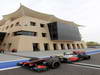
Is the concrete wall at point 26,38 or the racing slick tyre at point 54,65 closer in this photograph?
the racing slick tyre at point 54,65

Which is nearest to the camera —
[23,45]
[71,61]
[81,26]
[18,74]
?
→ [18,74]

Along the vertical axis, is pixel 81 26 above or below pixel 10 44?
above

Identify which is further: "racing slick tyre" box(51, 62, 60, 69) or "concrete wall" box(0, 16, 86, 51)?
"concrete wall" box(0, 16, 86, 51)

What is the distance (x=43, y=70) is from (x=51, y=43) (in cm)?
2626

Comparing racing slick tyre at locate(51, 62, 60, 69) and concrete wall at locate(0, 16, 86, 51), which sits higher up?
concrete wall at locate(0, 16, 86, 51)

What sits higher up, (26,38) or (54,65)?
(26,38)

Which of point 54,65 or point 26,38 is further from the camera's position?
point 26,38

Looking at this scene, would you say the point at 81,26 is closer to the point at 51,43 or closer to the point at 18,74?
the point at 51,43

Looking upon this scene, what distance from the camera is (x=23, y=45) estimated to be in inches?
1058

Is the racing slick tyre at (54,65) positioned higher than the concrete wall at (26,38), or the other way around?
the concrete wall at (26,38)

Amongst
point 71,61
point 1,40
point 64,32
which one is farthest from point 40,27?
point 71,61

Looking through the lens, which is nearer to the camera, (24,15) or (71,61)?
(71,61)

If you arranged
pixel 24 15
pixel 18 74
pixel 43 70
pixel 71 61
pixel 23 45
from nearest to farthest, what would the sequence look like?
pixel 18 74, pixel 43 70, pixel 71 61, pixel 23 45, pixel 24 15

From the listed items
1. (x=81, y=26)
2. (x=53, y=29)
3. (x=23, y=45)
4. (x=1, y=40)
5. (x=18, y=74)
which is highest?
(x=81, y=26)
